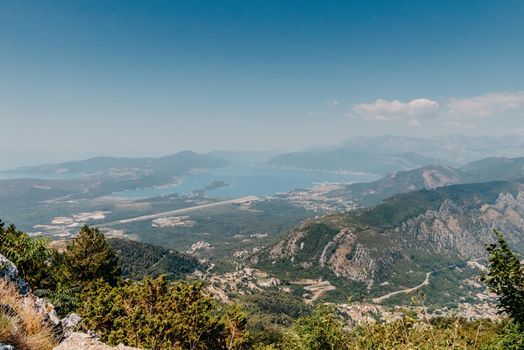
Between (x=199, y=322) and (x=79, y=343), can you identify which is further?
(x=199, y=322)

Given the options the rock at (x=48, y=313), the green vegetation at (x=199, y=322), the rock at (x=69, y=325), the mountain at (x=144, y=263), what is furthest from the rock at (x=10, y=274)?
the mountain at (x=144, y=263)

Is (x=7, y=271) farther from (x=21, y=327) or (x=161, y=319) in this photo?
(x=161, y=319)

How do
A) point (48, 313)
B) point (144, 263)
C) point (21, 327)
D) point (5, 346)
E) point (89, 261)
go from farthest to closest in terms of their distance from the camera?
point (144, 263), point (89, 261), point (48, 313), point (21, 327), point (5, 346)

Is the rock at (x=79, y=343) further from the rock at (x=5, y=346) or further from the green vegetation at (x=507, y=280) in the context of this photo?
the green vegetation at (x=507, y=280)

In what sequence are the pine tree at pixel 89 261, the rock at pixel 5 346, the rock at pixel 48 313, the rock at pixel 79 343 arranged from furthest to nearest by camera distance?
the pine tree at pixel 89 261 → the rock at pixel 48 313 → the rock at pixel 79 343 → the rock at pixel 5 346

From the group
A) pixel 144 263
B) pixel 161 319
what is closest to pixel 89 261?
pixel 161 319

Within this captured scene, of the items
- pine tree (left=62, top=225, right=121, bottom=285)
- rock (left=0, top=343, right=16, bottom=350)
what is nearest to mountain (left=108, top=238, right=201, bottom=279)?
pine tree (left=62, top=225, right=121, bottom=285)

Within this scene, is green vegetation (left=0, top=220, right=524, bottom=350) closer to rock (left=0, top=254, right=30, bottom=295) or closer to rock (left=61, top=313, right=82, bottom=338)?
rock (left=61, top=313, right=82, bottom=338)

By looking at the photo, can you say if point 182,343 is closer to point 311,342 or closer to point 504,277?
point 311,342

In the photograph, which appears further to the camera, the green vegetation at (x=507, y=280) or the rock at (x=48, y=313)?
the green vegetation at (x=507, y=280)
